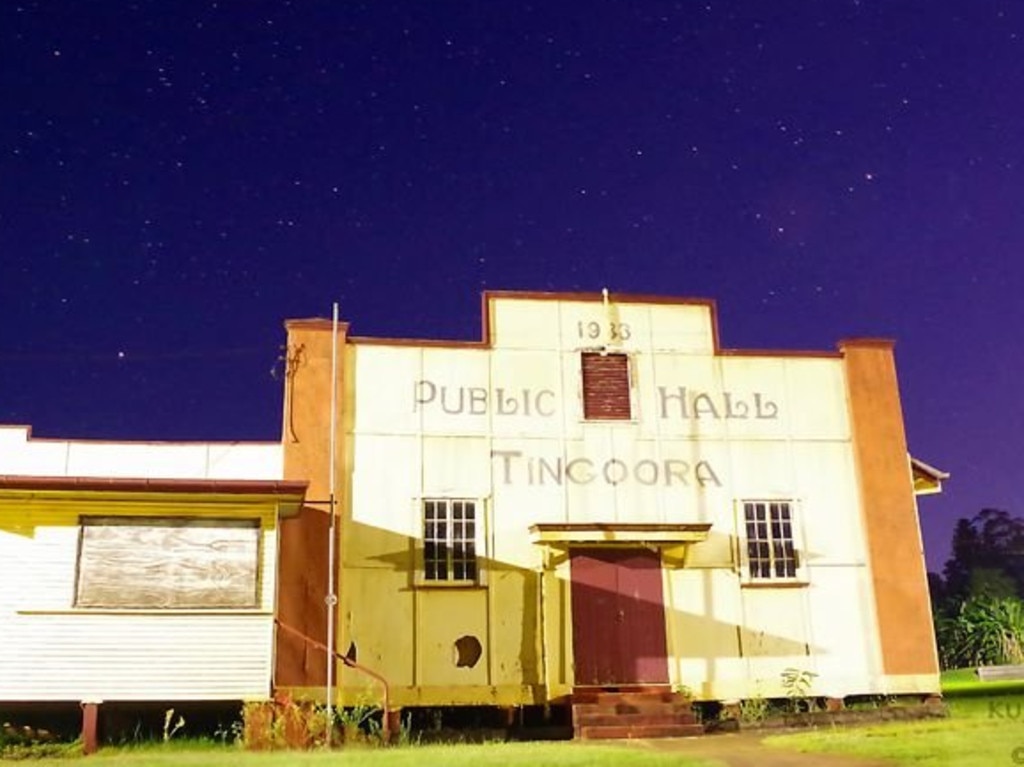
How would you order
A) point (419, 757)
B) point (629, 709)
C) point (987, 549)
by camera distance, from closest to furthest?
point (419, 757) < point (629, 709) < point (987, 549)

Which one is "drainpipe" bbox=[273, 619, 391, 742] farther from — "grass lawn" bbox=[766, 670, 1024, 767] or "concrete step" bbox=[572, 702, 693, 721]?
"grass lawn" bbox=[766, 670, 1024, 767]

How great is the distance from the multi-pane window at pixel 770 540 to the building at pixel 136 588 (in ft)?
29.3

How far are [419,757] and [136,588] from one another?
20.7 ft

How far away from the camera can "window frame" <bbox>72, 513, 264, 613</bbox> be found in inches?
731

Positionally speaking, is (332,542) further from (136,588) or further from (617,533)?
(617,533)

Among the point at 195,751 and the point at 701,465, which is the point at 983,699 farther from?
the point at 195,751

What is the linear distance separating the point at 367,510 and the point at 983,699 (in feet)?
49.6

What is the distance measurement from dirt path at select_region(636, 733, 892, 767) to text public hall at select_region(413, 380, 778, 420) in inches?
259

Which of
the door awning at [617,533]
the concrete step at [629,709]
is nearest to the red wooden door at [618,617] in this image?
the door awning at [617,533]

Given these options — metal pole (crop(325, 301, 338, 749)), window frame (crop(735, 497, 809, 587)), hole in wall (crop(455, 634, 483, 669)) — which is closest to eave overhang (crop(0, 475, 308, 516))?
metal pole (crop(325, 301, 338, 749))

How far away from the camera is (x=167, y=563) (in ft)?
62.2

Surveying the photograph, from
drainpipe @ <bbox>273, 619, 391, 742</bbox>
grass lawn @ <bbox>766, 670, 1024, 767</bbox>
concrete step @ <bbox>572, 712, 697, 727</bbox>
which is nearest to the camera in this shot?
grass lawn @ <bbox>766, 670, 1024, 767</bbox>

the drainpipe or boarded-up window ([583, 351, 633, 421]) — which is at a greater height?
boarded-up window ([583, 351, 633, 421])

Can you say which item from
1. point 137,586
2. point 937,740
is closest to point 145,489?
point 137,586
